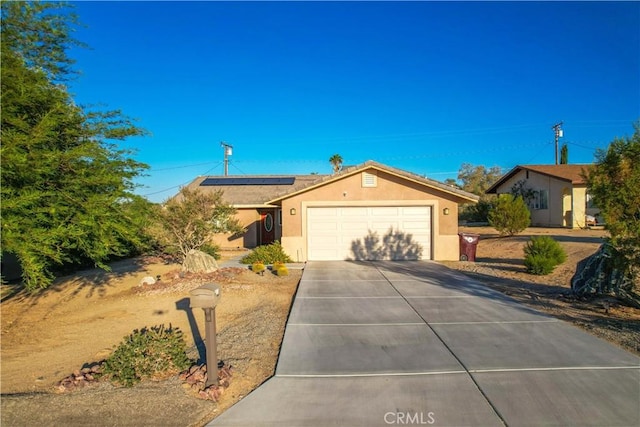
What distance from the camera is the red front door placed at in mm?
21703

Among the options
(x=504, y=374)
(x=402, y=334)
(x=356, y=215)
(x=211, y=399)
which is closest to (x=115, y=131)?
(x=211, y=399)

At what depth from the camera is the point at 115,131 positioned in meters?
8.18

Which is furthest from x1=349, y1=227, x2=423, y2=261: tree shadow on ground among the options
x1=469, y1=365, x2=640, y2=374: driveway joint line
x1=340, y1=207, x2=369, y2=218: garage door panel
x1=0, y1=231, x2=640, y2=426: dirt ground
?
x1=469, y1=365, x2=640, y2=374: driveway joint line

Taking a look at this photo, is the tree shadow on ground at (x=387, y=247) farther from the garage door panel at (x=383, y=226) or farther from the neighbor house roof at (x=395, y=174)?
the neighbor house roof at (x=395, y=174)

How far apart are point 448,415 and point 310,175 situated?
78.8 ft

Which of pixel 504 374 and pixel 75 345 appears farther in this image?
pixel 75 345

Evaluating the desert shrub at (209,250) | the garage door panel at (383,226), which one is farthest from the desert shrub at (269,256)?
the garage door panel at (383,226)

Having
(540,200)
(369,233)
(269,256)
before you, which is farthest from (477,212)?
(269,256)

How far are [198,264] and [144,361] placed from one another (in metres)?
7.25

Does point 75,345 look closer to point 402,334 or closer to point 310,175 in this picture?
point 402,334

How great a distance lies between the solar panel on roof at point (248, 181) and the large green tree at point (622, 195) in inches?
758

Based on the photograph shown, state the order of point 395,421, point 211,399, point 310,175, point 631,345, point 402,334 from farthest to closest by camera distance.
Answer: point 310,175, point 402,334, point 631,345, point 211,399, point 395,421

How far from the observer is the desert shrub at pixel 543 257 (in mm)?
11406

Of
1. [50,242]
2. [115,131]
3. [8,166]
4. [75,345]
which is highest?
[115,131]
